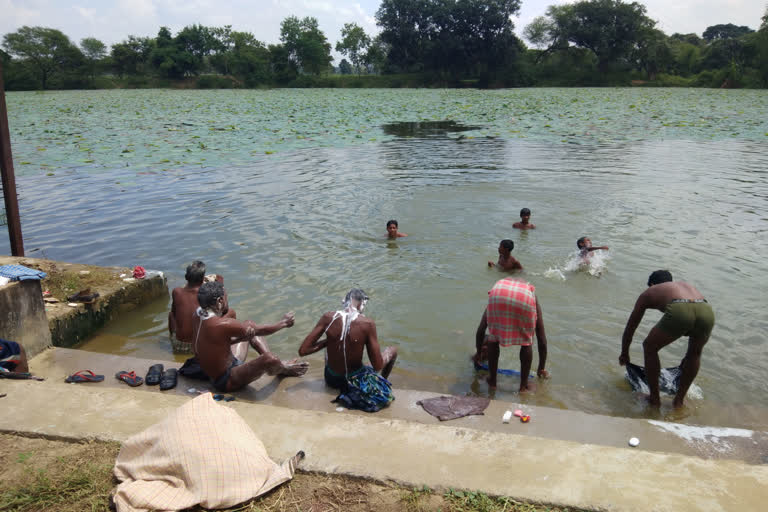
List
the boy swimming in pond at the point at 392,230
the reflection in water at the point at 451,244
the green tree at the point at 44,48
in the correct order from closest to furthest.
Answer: the reflection in water at the point at 451,244, the boy swimming in pond at the point at 392,230, the green tree at the point at 44,48

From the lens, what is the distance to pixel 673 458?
3.50m

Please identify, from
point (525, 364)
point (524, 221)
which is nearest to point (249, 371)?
point (525, 364)

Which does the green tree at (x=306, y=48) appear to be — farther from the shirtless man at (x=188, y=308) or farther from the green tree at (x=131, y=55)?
the shirtless man at (x=188, y=308)

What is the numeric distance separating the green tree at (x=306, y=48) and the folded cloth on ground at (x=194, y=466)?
89799 millimetres

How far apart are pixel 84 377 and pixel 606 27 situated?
82159 mm

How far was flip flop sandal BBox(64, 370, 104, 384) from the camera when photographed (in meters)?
4.97

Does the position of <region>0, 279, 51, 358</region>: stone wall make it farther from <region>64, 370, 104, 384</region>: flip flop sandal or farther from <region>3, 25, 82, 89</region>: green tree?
<region>3, 25, 82, 89</region>: green tree

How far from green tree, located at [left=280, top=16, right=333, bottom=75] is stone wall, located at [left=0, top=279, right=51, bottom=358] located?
87466mm

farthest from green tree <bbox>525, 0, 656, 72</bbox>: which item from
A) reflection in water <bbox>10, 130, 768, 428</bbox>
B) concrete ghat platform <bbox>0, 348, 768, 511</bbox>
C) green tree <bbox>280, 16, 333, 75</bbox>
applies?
concrete ghat platform <bbox>0, 348, 768, 511</bbox>

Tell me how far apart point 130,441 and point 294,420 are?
3.72 feet

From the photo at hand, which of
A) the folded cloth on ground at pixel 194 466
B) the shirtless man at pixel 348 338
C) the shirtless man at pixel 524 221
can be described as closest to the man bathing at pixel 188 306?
the shirtless man at pixel 348 338

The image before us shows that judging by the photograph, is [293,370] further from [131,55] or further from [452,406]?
[131,55]

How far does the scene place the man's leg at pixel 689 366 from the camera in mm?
4910

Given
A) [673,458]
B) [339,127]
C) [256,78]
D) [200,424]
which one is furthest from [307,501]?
[256,78]
